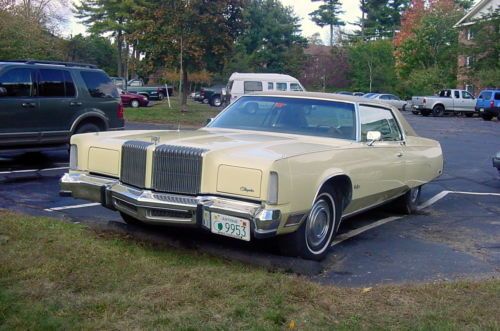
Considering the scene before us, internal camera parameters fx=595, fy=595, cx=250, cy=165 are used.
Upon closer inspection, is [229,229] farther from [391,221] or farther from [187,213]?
[391,221]

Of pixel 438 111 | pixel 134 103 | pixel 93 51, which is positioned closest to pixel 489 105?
pixel 438 111

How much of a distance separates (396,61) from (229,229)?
5615cm

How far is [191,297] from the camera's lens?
4066 mm

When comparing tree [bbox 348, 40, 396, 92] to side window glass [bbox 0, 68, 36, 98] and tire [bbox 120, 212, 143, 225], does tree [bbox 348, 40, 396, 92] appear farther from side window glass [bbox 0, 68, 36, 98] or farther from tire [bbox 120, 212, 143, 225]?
tire [bbox 120, 212, 143, 225]

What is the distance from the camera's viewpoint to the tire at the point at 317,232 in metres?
5.21

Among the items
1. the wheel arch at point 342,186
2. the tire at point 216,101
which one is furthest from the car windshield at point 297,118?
the tire at point 216,101

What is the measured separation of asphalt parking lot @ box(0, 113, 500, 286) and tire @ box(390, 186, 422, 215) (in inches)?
4.5

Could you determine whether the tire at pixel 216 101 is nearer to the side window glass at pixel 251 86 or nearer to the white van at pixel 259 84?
the white van at pixel 259 84

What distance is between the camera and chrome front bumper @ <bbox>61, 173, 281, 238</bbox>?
4664 mm

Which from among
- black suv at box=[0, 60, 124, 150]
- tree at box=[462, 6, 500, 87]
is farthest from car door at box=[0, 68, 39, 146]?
tree at box=[462, 6, 500, 87]

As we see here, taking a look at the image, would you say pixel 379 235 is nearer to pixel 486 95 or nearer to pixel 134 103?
pixel 134 103

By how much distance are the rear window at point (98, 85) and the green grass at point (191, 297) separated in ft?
22.9

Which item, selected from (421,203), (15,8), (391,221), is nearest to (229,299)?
(391,221)

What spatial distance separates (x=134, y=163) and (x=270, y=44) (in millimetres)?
55339
